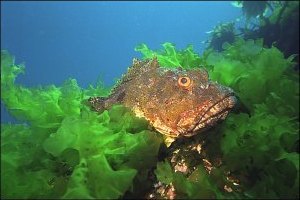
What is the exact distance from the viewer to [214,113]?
2660 mm

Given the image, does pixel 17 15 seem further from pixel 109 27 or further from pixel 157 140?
pixel 157 140

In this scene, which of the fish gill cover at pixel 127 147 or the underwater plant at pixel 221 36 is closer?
the fish gill cover at pixel 127 147

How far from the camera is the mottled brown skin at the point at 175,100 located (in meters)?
2.68

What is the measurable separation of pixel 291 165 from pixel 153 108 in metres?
1.23

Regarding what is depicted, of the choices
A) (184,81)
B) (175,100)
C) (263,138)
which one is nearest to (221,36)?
(184,81)

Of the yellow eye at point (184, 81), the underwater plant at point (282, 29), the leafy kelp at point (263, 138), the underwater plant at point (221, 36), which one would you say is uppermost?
the underwater plant at point (221, 36)

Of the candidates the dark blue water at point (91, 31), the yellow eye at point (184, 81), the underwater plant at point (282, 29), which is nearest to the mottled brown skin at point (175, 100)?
the yellow eye at point (184, 81)

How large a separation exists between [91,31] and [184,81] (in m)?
156

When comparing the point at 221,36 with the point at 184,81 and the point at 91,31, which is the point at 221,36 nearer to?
the point at 184,81

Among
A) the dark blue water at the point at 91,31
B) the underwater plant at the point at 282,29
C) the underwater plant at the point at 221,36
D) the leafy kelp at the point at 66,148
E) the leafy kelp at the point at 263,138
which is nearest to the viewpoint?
the leafy kelp at the point at 66,148

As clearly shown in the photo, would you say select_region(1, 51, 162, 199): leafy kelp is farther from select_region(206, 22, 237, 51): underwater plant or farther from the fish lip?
select_region(206, 22, 237, 51): underwater plant

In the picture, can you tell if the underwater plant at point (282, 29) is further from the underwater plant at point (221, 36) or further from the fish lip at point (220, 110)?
the fish lip at point (220, 110)

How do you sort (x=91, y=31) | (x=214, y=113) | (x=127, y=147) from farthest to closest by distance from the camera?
(x=91, y=31)
(x=214, y=113)
(x=127, y=147)

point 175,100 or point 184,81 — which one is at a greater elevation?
point 184,81
